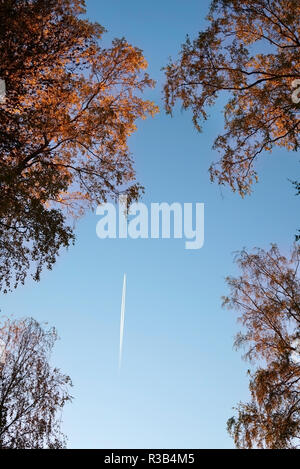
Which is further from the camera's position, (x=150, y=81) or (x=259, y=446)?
(x=150, y=81)

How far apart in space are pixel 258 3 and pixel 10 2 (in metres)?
6.27

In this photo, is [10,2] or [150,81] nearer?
[10,2]

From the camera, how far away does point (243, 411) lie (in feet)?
43.0

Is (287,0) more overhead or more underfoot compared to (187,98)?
more overhead

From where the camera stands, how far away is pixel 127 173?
1465cm

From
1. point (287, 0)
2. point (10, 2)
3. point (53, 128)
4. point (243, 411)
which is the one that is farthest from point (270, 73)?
point (243, 411)

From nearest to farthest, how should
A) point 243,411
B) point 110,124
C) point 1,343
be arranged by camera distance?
1. point 243,411
2. point 110,124
3. point 1,343

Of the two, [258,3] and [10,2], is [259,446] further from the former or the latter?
[10,2]

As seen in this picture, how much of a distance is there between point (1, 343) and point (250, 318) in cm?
969

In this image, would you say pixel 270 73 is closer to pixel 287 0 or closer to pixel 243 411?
pixel 287 0
